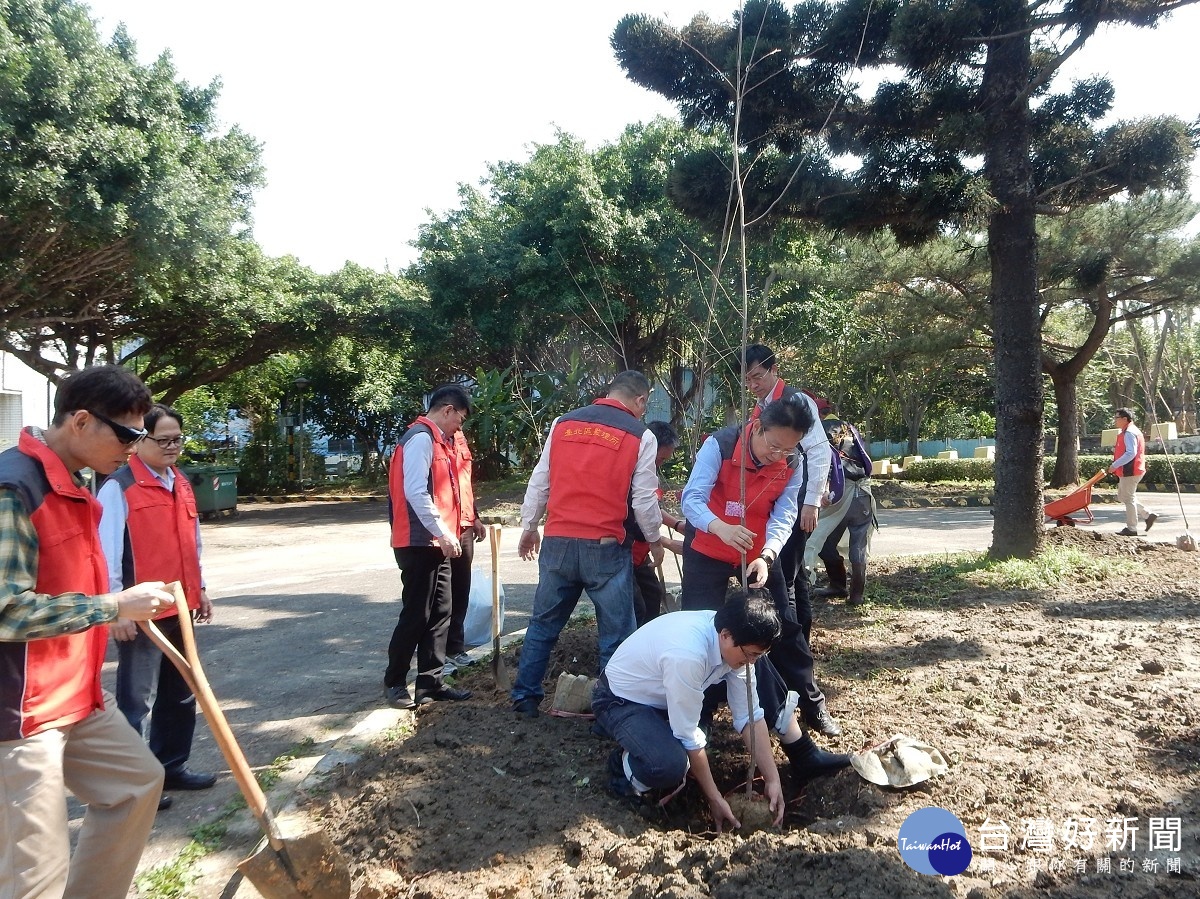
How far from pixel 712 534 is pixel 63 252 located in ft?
44.6

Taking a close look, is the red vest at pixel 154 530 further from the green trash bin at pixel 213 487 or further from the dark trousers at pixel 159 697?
the green trash bin at pixel 213 487

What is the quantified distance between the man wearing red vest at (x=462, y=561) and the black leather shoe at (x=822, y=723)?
2.18m

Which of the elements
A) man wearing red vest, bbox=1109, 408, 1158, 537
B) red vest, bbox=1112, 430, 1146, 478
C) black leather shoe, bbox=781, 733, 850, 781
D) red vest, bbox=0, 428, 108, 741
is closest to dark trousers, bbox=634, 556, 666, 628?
black leather shoe, bbox=781, 733, 850, 781

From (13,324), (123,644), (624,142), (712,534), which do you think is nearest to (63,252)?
(13,324)

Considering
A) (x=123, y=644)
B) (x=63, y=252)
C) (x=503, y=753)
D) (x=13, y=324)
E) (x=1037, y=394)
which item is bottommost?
(x=503, y=753)

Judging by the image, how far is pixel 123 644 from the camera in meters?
3.33

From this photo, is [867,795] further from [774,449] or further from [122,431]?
[122,431]

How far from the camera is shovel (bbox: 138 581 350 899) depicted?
7.88ft

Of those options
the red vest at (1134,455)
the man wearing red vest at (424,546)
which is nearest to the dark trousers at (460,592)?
the man wearing red vest at (424,546)

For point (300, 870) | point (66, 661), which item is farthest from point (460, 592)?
point (66, 661)

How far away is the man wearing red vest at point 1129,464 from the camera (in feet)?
34.5

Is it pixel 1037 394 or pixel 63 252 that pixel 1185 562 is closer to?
pixel 1037 394

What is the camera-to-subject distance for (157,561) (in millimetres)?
3461

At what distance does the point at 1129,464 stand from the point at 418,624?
9.78 m
